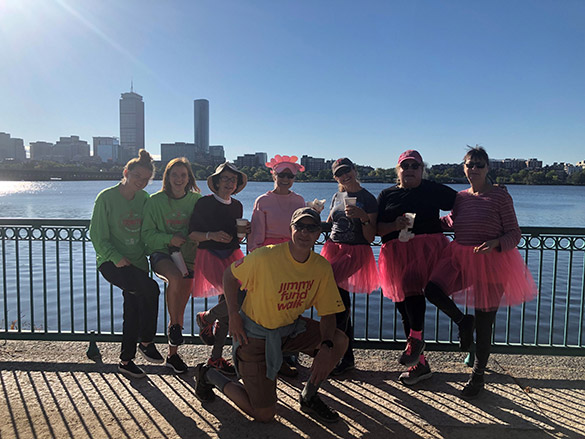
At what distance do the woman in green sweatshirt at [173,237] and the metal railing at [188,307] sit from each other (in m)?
0.54

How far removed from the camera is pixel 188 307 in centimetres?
1234

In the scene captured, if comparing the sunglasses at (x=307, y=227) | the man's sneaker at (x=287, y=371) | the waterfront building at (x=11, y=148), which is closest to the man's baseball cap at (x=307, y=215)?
the sunglasses at (x=307, y=227)

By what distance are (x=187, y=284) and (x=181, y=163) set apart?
1.21 metres

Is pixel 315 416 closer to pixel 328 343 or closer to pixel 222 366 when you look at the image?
pixel 328 343

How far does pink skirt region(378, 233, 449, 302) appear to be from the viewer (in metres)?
4.46

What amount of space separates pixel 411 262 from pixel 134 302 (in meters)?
2.72

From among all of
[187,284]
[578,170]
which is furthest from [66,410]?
[578,170]

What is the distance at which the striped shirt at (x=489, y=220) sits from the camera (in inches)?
165

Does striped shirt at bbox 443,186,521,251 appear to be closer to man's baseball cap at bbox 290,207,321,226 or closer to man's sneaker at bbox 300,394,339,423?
man's baseball cap at bbox 290,207,321,226

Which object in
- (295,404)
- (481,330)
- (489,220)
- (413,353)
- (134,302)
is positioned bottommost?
(295,404)

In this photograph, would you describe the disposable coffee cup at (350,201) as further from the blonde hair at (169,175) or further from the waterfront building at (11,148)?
the waterfront building at (11,148)

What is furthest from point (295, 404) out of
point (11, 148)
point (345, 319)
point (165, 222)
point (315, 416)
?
point (11, 148)

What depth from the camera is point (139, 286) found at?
4.59 m

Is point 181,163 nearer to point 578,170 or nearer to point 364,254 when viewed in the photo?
point 364,254
